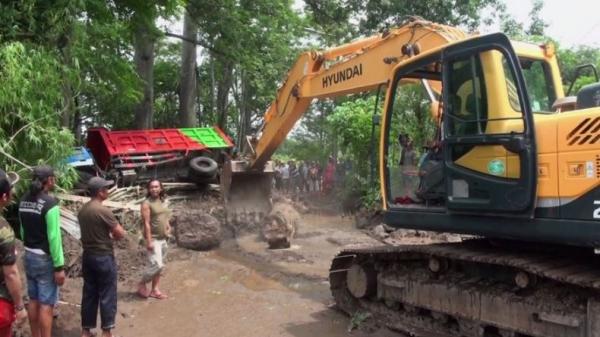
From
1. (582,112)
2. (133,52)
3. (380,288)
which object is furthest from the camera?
(133,52)

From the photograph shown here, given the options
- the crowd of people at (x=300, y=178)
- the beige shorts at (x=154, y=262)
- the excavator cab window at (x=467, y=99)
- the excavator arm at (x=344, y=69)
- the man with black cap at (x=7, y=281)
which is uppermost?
the excavator arm at (x=344, y=69)

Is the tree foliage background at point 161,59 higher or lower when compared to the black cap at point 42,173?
higher

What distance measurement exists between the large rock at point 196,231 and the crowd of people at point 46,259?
→ 4.60 m

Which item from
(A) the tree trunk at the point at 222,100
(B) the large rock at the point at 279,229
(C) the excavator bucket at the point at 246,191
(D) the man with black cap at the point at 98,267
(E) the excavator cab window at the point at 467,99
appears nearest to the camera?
(E) the excavator cab window at the point at 467,99

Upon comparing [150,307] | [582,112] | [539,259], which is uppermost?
[582,112]

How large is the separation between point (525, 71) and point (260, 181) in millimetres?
7637

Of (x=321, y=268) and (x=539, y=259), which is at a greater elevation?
(x=539, y=259)

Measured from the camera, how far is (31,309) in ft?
16.6

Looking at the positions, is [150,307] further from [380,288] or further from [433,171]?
[433,171]

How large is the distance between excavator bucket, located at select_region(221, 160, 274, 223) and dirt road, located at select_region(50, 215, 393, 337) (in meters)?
1.35

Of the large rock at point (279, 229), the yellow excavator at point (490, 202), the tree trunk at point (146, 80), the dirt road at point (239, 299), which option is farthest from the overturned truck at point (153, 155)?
the yellow excavator at point (490, 202)

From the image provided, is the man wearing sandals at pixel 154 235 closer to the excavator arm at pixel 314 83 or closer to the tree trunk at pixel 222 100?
the excavator arm at pixel 314 83

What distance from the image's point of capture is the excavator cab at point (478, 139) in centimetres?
459

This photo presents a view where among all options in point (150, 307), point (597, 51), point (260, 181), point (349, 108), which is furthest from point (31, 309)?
point (597, 51)
